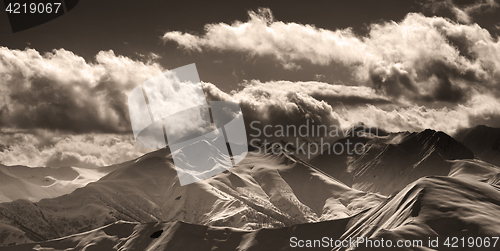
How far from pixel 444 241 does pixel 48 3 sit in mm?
170571

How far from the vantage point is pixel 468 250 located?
605 ft

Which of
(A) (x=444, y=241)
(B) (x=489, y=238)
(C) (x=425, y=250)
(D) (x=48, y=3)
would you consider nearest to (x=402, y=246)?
(C) (x=425, y=250)

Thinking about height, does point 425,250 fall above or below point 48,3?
below

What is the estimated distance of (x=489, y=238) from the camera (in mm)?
187250

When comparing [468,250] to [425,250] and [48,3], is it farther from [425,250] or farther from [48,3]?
[48,3]

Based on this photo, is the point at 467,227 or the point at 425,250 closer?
the point at 425,250

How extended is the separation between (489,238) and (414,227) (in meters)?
27.2

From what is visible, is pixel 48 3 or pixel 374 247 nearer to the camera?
pixel 48 3

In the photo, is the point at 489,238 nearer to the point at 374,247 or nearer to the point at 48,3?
the point at 374,247

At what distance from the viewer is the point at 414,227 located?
656 feet

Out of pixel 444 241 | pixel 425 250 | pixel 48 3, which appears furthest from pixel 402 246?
pixel 48 3

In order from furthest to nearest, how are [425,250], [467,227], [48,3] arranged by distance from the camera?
[467,227] < [425,250] < [48,3]

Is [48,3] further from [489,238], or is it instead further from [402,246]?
[489,238]

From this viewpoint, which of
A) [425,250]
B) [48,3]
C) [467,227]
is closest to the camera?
[48,3]
